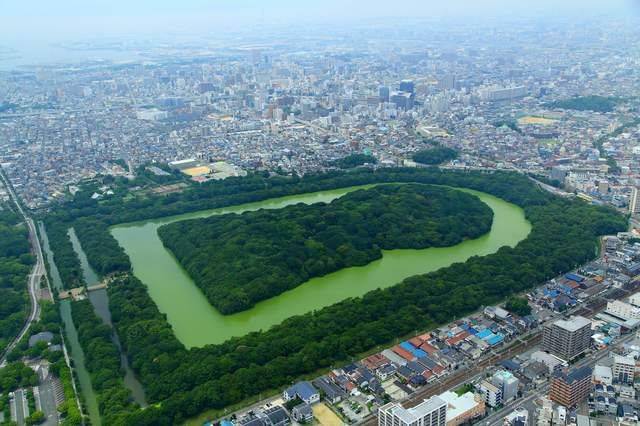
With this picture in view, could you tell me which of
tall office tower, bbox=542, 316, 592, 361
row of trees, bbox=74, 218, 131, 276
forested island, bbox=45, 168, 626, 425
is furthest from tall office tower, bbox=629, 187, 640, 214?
row of trees, bbox=74, 218, 131, 276

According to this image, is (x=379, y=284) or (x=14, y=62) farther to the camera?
(x=14, y=62)

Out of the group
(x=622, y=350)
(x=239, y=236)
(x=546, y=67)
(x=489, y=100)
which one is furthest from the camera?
(x=546, y=67)

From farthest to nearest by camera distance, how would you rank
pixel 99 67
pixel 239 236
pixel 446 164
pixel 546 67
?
1. pixel 99 67
2. pixel 546 67
3. pixel 446 164
4. pixel 239 236

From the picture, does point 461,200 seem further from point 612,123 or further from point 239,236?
point 612,123

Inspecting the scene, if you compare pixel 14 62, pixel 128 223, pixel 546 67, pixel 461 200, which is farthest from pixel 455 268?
pixel 14 62

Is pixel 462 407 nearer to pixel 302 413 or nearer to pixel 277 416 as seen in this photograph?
pixel 302 413

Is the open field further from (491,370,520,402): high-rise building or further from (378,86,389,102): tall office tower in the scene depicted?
(378,86,389,102): tall office tower
